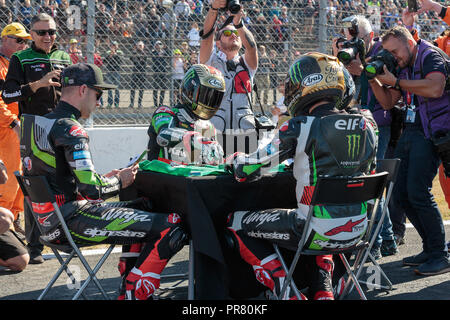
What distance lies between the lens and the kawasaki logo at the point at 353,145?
3.36 metres

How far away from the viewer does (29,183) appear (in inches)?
142

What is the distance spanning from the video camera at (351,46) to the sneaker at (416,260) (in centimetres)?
177

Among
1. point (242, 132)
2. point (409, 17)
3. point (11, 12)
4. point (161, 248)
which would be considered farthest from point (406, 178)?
point (11, 12)

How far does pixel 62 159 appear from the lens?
3.64m

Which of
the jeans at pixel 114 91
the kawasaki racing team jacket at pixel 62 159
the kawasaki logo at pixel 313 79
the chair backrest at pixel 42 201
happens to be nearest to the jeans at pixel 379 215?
the kawasaki logo at pixel 313 79

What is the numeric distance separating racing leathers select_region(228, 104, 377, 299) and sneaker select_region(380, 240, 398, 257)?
6.40ft

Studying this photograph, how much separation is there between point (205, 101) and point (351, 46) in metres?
1.77

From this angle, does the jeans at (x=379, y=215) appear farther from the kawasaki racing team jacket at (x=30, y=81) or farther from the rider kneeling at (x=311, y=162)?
the kawasaki racing team jacket at (x=30, y=81)

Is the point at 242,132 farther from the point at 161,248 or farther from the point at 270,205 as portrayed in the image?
the point at 161,248

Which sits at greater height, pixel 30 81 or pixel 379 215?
pixel 30 81

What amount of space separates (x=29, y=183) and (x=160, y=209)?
85 centimetres

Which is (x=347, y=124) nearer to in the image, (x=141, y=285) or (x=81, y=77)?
(x=141, y=285)

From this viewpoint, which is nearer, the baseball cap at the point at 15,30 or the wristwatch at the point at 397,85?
the wristwatch at the point at 397,85

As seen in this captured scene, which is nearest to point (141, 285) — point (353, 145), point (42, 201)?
point (42, 201)
